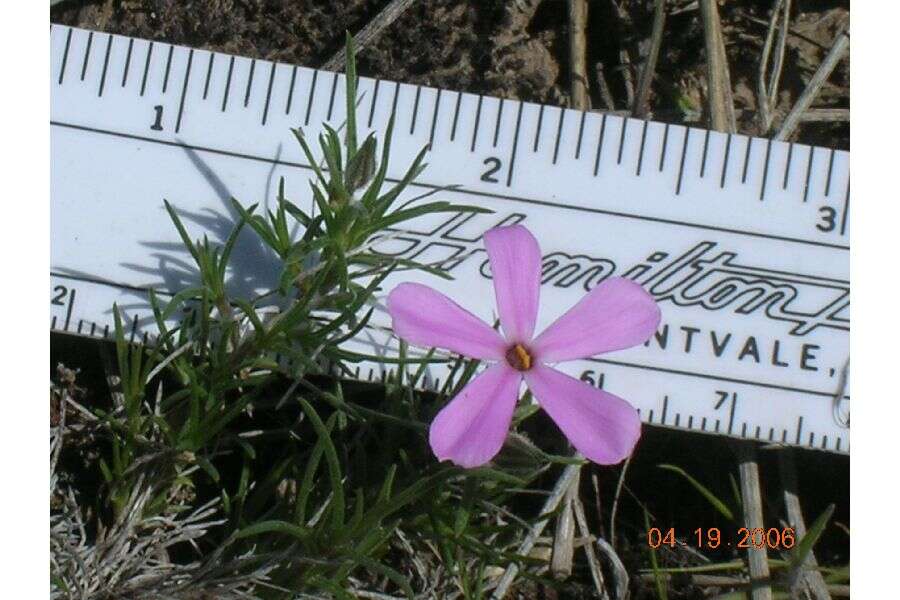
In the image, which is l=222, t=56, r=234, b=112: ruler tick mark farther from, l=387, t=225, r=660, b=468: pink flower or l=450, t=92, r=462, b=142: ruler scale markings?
l=387, t=225, r=660, b=468: pink flower

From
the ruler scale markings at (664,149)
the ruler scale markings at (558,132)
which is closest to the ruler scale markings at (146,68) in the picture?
the ruler scale markings at (558,132)

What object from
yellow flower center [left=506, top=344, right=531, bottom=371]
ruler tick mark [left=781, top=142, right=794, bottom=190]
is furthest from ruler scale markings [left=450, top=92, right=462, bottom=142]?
ruler tick mark [left=781, top=142, right=794, bottom=190]

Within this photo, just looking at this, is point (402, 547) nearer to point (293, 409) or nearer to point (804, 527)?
point (293, 409)

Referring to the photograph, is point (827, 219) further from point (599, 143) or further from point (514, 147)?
point (514, 147)

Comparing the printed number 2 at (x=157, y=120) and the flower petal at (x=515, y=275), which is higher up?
the printed number 2 at (x=157, y=120)

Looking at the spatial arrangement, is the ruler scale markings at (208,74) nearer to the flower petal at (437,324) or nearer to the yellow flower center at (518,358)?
the flower petal at (437,324)
